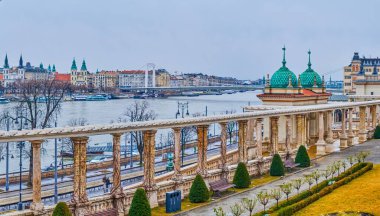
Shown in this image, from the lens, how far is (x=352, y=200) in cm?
2253

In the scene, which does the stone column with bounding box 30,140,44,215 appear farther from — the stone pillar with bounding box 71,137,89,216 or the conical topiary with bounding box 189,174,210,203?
the conical topiary with bounding box 189,174,210,203

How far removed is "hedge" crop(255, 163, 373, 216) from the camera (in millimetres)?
20797

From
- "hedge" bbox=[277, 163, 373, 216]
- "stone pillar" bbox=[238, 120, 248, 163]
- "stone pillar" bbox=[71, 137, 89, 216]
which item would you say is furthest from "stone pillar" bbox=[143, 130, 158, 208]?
"stone pillar" bbox=[238, 120, 248, 163]

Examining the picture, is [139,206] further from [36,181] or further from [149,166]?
[36,181]

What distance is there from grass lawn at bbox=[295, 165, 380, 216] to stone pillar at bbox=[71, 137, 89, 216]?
7.50 m

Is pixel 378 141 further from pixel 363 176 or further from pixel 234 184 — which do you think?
pixel 234 184

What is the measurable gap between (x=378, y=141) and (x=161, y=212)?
28.2m

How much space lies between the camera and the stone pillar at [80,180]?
63.9ft

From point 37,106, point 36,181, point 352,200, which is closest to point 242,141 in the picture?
point 352,200

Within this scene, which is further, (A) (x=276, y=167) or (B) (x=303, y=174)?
(B) (x=303, y=174)

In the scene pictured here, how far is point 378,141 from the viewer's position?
45312 millimetres

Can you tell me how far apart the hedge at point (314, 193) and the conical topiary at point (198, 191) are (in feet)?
10.2

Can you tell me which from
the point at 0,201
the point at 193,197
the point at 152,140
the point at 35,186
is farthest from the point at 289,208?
the point at 0,201

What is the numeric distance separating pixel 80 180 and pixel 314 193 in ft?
32.5
